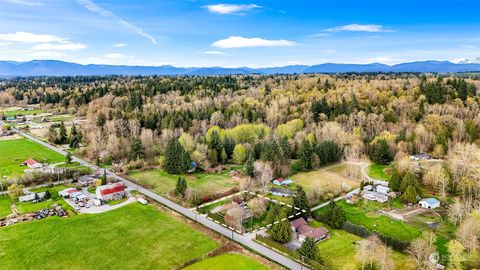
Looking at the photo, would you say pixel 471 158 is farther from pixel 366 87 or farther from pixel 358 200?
pixel 366 87

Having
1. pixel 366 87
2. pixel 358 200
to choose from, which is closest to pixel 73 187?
pixel 358 200

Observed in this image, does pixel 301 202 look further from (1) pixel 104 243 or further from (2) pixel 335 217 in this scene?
(1) pixel 104 243

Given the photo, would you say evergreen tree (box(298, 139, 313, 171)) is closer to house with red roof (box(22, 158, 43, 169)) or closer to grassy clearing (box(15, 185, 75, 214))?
grassy clearing (box(15, 185, 75, 214))

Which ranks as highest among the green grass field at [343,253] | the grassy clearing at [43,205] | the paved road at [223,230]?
the grassy clearing at [43,205]

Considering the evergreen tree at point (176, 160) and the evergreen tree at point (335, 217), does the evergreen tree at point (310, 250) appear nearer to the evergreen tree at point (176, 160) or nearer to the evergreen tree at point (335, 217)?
the evergreen tree at point (335, 217)

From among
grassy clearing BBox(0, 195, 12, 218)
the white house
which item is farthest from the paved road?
the white house

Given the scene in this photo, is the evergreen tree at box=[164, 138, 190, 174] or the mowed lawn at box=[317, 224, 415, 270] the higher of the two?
the evergreen tree at box=[164, 138, 190, 174]

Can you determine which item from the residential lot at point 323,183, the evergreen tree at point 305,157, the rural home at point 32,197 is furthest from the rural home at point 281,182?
the rural home at point 32,197
